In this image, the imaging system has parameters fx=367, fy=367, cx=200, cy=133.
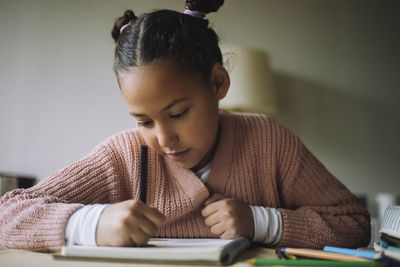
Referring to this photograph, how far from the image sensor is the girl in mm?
556

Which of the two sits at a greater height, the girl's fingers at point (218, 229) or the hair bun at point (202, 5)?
the hair bun at point (202, 5)

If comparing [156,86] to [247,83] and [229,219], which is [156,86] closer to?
[229,219]

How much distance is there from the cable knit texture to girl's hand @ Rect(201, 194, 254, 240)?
0.07 metres

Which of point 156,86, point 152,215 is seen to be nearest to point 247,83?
point 156,86

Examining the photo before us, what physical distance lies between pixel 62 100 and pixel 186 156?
4.79 ft

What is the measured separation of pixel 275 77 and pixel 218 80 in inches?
51.9

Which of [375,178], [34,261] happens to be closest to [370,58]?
[375,178]

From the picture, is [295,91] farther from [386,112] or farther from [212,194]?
[212,194]

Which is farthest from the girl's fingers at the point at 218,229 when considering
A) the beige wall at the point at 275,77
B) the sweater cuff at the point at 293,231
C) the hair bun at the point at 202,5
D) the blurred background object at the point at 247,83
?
the beige wall at the point at 275,77

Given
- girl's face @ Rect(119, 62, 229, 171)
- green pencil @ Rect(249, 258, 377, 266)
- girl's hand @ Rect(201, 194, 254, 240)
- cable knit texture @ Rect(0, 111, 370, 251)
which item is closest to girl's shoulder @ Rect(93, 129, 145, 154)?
cable knit texture @ Rect(0, 111, 370, 251)

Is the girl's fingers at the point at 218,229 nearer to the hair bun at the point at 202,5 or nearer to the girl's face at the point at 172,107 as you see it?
the girl's face at the point at 172,107

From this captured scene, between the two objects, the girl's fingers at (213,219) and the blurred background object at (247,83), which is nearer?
the girl's fingers at (213,219)

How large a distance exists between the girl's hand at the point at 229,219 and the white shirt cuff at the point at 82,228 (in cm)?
19

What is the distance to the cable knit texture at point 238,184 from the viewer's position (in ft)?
2.19
